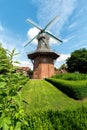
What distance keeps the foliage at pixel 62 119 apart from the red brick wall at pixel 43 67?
45468 millimetres

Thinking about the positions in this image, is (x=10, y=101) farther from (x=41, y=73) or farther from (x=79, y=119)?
(x=41, y=73)

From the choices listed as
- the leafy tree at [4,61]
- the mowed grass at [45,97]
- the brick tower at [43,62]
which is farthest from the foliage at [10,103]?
the brick tower at [43,62]

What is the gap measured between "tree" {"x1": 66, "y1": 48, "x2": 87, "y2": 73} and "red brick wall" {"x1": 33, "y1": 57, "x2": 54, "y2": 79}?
21.7m

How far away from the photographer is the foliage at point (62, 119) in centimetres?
1472

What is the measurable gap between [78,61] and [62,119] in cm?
6956

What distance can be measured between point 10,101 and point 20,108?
0.93ft

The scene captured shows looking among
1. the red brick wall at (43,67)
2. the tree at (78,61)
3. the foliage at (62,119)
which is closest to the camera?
the foliage at (62,119)

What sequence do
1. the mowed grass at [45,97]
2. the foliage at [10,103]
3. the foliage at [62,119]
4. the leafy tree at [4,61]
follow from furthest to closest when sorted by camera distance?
1. the mowed grass at [45,97]
2. the foliage at [62,119]
3. the leafy tree at [4,61]
4. the foliage at [10,103]

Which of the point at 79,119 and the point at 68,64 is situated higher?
the point at 68,64

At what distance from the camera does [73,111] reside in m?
15.7

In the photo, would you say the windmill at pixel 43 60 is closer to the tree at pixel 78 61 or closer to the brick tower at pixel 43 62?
the brick tower at pixel 43 62

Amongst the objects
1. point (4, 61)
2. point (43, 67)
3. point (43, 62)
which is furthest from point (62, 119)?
point (43, 62)

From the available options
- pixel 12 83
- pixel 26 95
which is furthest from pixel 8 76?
pixel 26 95

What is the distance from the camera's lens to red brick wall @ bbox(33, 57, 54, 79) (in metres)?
61.4
